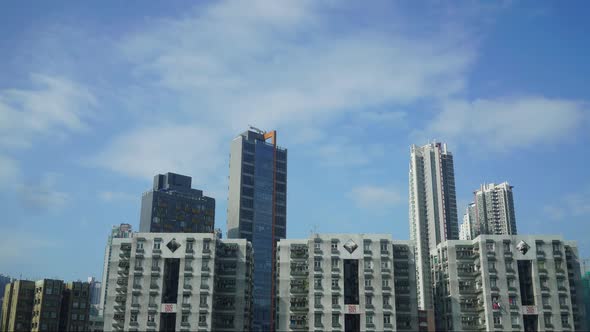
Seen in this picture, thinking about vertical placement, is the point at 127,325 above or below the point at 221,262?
below

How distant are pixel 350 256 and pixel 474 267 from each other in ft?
87.9

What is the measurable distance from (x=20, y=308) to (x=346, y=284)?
284 feet

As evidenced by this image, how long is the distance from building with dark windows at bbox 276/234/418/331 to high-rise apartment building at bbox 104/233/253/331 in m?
9.99

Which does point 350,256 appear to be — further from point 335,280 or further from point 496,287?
point 496,287

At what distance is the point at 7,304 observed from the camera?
161750mm

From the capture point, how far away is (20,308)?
155 m

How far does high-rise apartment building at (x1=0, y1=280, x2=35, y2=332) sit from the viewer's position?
504 ft

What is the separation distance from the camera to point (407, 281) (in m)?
128

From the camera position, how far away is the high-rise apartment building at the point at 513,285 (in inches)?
4742

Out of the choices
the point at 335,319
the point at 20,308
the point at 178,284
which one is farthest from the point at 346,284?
the point at 20,308

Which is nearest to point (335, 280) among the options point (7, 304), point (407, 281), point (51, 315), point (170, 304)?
point (407, 281)

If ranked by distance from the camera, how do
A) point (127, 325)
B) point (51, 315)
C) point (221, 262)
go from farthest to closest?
1. point (51, 315)
2. point (221, 262)
3. point (127, 325)

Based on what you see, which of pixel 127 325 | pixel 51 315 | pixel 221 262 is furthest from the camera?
pixel 51 315

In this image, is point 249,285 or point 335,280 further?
point 249,285
